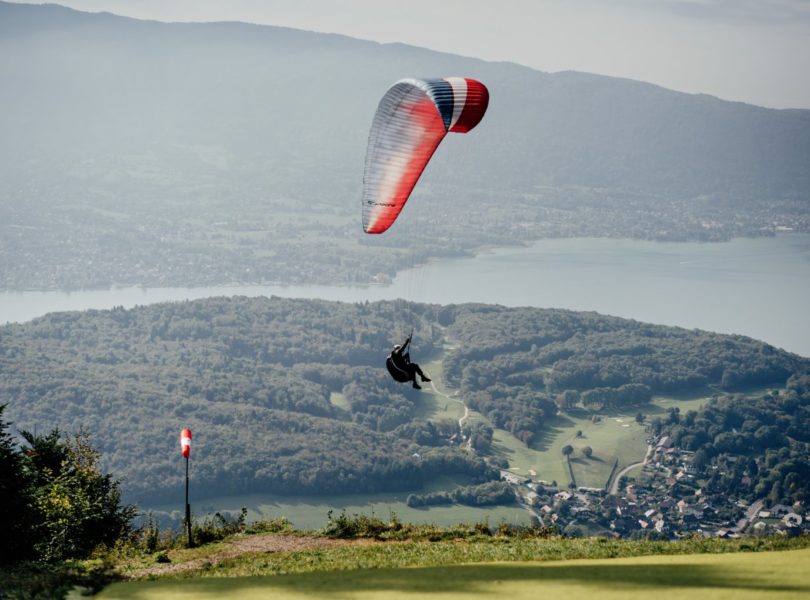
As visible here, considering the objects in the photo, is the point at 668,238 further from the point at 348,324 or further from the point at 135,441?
the point at 135,441

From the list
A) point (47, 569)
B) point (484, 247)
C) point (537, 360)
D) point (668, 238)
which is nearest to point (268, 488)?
point (537, 360)

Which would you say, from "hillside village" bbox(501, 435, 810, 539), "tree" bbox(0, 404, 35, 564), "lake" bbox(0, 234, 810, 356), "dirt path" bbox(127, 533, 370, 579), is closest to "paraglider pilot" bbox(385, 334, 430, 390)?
"dirt path" bbox(127, 533, 370, 579)

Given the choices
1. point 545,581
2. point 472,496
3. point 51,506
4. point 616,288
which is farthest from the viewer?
point 616,288

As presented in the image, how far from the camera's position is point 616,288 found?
147 metres

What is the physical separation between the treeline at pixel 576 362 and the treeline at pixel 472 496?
42.1 ft

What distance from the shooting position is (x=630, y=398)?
259 feet

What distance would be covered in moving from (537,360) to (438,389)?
14105mm

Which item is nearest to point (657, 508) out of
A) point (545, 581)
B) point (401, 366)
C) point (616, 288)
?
point (401, 366)

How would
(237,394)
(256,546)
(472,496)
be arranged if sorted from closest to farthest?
(256,546) < (472,496) < (237,394)

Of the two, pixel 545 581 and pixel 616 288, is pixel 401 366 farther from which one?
pixel 616 288

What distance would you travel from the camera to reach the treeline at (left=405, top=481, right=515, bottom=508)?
54.7 meters

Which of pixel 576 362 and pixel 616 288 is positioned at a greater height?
pixel 616 288

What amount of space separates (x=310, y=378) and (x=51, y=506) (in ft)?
A: 236

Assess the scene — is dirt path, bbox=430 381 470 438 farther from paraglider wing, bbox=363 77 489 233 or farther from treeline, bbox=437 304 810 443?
paraglider wing, bbox=363 77 489 233
